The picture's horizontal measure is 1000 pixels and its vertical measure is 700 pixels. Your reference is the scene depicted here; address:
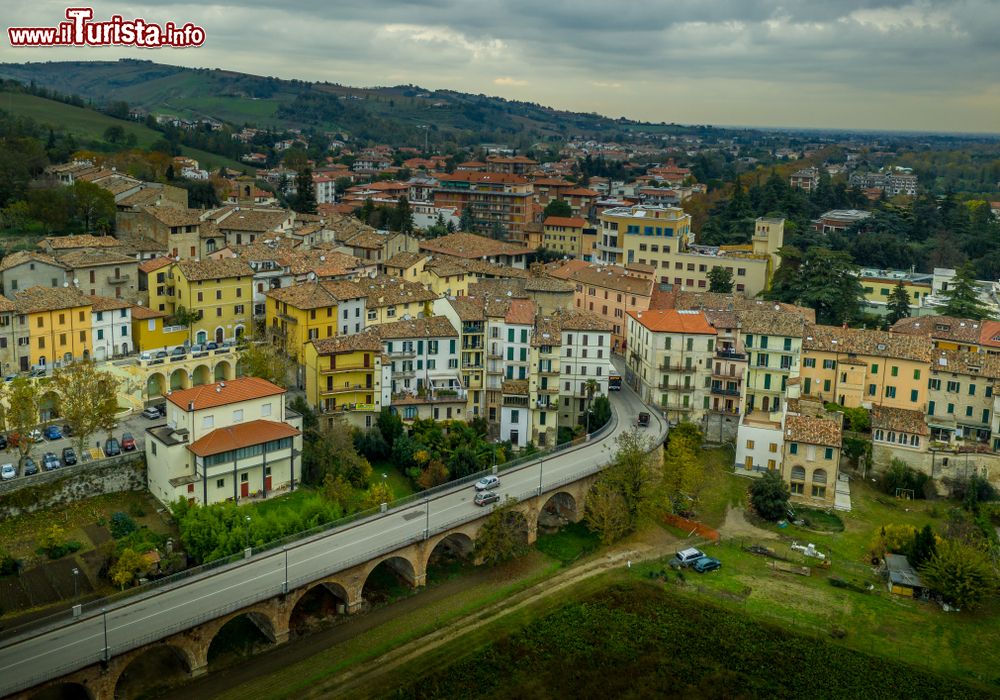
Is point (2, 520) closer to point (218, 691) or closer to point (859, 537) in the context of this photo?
point (218, 691)

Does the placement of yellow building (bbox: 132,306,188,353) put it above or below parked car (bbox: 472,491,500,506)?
above

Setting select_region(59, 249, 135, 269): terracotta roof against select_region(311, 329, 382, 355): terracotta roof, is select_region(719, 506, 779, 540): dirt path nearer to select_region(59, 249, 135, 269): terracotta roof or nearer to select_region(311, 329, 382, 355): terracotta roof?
select_region(311, 329, 382, 355): terracotta roof

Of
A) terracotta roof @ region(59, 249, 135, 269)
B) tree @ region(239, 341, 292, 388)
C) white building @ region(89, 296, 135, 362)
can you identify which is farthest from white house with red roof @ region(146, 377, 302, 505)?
terracotta roof @ region(59, 249, 135, 269)

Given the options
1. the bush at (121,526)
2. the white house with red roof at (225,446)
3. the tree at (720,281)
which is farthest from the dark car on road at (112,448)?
the tree at (720,281)

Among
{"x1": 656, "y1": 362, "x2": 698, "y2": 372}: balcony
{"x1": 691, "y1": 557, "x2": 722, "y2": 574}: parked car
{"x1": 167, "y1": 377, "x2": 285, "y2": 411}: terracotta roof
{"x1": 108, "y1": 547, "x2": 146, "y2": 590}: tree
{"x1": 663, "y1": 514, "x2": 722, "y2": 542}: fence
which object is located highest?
{"x1": 167, "y1": 377, "x2": 285, "y2": 411}: terracotta roof

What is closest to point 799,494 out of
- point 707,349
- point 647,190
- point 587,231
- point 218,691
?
point 707,349

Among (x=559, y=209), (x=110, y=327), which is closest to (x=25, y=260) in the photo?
(x=110, y=327)
